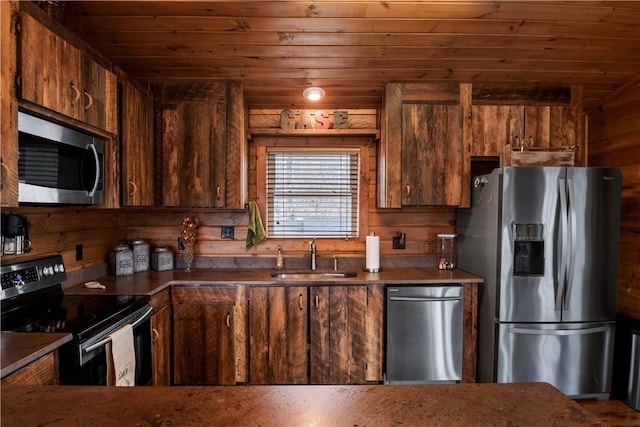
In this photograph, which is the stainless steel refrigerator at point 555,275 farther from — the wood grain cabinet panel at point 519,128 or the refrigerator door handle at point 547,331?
the wood grain cabinet panel at point 519,128

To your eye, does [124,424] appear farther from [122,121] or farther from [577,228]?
[577,228]

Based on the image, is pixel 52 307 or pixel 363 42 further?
pixel 363 42

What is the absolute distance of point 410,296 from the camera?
97.9 inches

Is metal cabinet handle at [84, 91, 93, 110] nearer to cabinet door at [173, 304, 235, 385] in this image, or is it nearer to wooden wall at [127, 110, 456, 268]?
wooden wall at [127, 110, 456, 268]

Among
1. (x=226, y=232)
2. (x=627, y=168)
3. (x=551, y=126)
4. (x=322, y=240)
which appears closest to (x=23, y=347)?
(x=226, y=232)

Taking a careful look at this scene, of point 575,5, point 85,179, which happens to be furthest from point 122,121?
point 575,5

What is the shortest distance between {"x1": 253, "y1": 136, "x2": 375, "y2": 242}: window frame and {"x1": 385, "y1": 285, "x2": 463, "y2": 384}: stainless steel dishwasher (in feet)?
2.51

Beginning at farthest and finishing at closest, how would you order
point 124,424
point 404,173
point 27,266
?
point 404,173 → point 27,266 → point 124,424

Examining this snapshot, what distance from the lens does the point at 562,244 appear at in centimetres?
233

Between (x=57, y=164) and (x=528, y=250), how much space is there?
9.39ft

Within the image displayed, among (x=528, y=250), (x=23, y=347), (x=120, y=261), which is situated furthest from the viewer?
(x=120, y=261)

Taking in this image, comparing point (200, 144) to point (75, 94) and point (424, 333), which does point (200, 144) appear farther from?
point (424, 333)

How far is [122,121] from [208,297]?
1.34 m

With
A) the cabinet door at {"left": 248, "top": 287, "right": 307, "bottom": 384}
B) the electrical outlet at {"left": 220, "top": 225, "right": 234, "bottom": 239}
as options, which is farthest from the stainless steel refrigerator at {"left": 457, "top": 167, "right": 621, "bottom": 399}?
the electrical outlet at {"left": 220, "top": 225, "right": 234, "bottom": 239}
